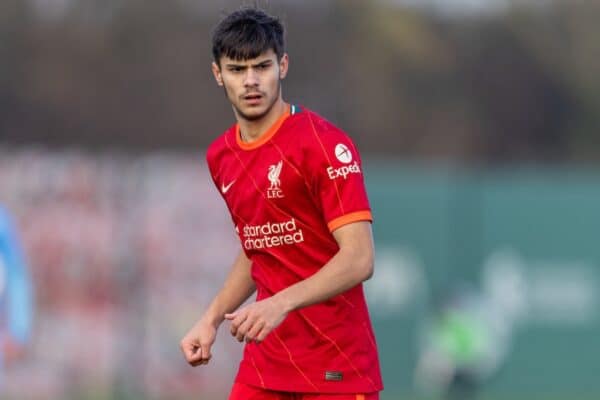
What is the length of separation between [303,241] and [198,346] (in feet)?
2.18

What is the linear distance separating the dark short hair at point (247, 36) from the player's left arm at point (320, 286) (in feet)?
2.89

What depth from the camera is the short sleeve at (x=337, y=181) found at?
665 cm

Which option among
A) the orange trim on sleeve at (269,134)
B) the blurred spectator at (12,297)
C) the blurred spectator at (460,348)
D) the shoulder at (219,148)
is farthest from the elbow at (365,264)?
the blurred spectator at (460,348)

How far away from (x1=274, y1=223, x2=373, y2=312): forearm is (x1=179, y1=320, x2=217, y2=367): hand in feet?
2.17

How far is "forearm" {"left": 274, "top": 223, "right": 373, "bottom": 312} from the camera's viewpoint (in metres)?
6.42

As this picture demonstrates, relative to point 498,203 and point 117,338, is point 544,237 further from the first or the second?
point 117,338

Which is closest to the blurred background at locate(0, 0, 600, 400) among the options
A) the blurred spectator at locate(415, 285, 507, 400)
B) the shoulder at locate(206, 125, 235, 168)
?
the blurred spectator at locate(415, 285, 507, 400)

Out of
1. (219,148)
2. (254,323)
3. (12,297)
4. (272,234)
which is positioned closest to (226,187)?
(219,148)

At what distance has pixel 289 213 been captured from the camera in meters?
6.87

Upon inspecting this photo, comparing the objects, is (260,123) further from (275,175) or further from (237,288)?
(237,288)

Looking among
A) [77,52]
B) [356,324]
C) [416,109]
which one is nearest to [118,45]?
[77,52]

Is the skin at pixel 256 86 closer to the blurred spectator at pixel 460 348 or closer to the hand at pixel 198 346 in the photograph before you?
the hand at pixel 198 346

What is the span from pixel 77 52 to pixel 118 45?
92 centimetres

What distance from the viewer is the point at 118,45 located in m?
34.8
